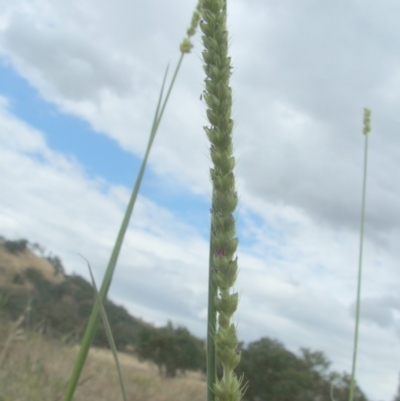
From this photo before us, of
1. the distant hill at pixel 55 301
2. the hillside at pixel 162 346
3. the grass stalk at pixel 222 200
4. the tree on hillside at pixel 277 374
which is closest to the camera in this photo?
the grass stalk at pixel 222 200

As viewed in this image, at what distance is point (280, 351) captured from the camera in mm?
36812

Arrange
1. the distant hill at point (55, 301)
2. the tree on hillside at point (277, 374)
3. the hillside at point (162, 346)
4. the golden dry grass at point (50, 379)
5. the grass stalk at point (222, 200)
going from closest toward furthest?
the grass stalk at point (222, 200) → the golden dry grass at point (50, 379) → the distant hill at point (55, 301) → the hillside at point (162, 346) → the tree on hillside at point (277, 374)

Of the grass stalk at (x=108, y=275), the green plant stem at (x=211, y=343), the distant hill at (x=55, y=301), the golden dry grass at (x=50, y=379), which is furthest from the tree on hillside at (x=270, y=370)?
the green plant stem at (x=211, y=343)

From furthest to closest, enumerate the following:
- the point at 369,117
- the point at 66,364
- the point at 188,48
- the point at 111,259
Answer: the point at 66,364 < the point at 369,117 < the point at 188,48 < the point at 111,259

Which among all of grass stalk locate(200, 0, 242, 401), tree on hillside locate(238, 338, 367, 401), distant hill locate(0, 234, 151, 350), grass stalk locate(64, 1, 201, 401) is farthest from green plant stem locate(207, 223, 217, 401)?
tree on hillside locate(238, 338, 367, 401)

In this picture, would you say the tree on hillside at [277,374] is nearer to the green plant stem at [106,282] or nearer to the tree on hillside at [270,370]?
the tree on hillside at [270,370]

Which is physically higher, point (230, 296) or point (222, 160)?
point (222, 160)

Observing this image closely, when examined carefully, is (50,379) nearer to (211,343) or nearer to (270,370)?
(211,343)

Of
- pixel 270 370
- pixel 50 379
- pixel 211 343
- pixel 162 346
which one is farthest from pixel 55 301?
pixel 211 343

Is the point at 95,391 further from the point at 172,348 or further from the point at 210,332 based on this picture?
the point at 172,348

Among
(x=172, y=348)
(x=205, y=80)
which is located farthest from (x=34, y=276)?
(x=205, y=80)

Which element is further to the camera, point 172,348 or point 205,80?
point 172,348

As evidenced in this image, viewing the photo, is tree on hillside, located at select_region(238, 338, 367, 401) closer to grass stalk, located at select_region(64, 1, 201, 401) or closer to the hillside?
the hillside

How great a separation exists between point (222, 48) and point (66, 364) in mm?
10282
